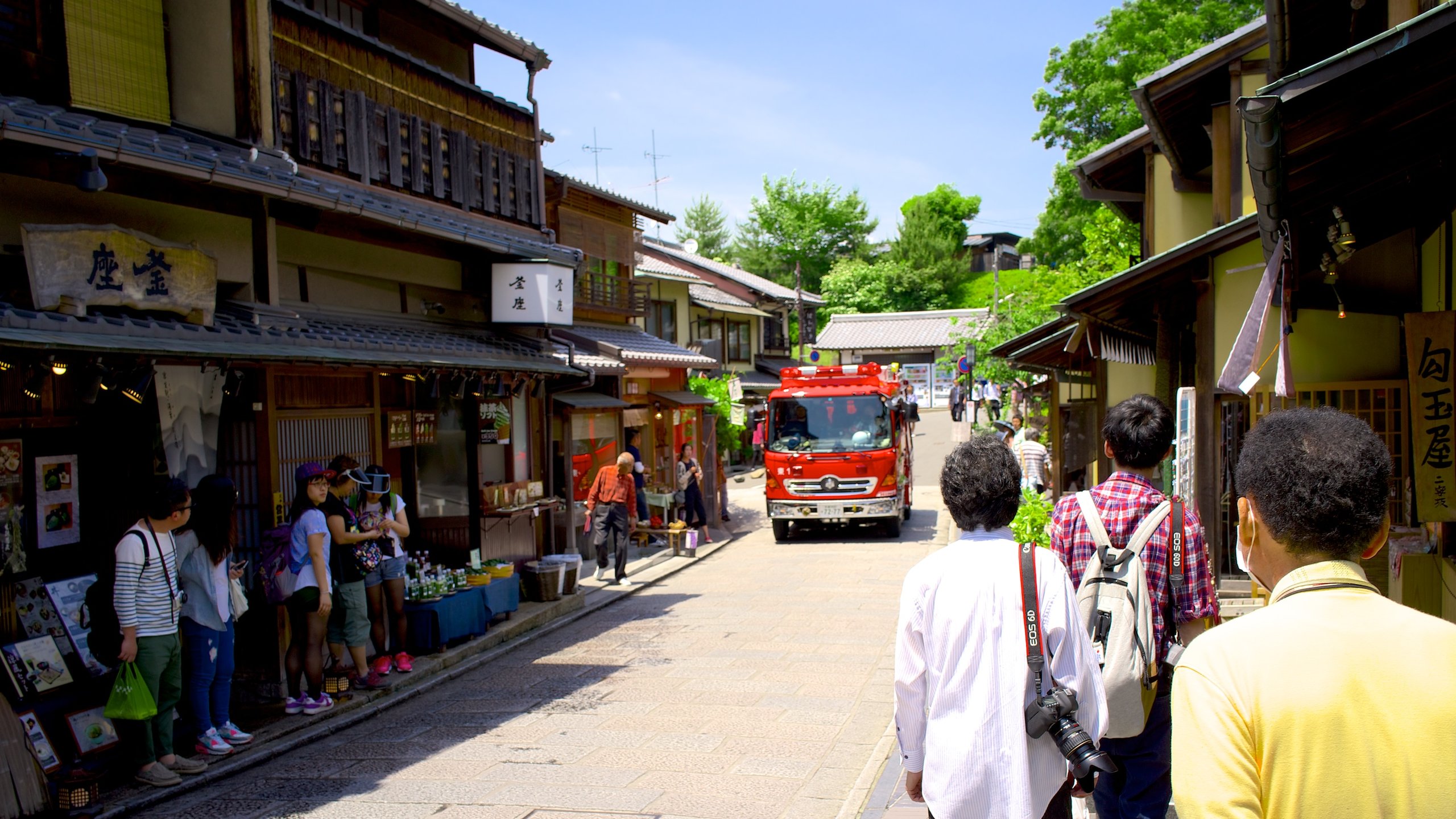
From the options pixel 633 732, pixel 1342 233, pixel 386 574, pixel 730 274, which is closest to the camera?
pixel 1342 233

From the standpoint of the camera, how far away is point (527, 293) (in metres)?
12.7

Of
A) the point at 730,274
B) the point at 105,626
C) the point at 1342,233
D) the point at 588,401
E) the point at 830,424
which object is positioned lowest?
the point at 105,626

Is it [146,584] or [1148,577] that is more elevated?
[1148,577]

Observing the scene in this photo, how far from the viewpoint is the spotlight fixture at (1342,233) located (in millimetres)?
5941

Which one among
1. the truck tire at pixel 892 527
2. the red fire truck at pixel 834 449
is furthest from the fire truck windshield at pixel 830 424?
the truck tire at pixel 892 527

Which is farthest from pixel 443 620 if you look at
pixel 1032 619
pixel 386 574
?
pixel 1032 619

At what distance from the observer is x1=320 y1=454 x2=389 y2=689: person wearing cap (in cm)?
846

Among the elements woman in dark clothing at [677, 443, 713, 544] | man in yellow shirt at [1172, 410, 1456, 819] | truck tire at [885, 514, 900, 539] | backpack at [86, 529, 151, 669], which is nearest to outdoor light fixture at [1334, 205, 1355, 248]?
man in yellow shirt at [1172, 410, 1456, 819]

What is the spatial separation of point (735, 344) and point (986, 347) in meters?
11.8

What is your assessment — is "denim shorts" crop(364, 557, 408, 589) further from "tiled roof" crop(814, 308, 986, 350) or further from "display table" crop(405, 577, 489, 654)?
"tiled roof" crop(814, 308, 986, 350)

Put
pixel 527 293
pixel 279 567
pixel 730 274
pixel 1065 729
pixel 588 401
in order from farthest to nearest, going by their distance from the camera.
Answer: pixel 730 274 < pixel 588 401 < pixel 527 293 < pixel 279 567 < pixel 1065 729

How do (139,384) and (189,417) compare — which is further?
(189,417)

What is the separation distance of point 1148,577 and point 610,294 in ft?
58.7

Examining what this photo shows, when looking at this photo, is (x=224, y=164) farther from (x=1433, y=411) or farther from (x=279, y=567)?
(x=1433, y=411)
